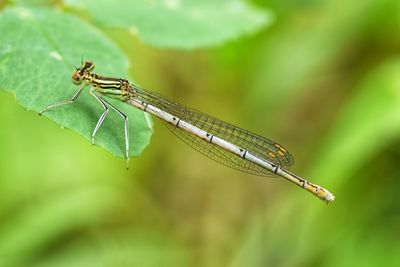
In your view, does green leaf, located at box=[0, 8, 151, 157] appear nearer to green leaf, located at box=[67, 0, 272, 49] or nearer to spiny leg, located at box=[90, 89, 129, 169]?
spiny leg, located at box=[90, 89, 129, 169]

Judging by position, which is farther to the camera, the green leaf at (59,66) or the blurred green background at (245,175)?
the blurred green background at (245,175)

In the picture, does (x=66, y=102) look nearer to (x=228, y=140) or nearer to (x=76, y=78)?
(x=76, y=78)

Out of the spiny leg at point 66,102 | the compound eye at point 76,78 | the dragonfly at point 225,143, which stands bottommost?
the spiny leg at point 66,102

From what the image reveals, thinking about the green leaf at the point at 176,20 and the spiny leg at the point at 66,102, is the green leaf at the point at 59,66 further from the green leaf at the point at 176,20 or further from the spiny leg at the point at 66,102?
the green leaf at the point at 176,20

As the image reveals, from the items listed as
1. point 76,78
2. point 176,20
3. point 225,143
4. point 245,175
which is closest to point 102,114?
point 76,78

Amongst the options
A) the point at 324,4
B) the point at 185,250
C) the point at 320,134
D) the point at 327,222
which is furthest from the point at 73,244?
the point at 324,4

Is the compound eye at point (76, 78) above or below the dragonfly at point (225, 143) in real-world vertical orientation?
below

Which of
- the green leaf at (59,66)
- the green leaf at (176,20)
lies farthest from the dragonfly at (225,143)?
the green leaf at (59,66)

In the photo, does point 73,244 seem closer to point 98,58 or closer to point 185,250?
point 185,250
